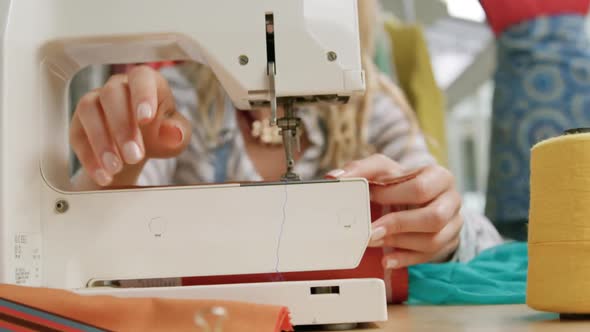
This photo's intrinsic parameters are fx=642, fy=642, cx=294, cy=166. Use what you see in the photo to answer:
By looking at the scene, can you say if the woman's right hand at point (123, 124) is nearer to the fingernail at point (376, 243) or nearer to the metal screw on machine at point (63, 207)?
the metal screw on machine at point (63, 207)

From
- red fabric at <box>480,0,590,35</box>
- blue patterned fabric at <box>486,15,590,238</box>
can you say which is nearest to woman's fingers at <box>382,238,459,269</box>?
blue patterned fabric at <box>486,15,590,238</box>

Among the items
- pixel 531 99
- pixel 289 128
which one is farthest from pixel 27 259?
pixel 531 99

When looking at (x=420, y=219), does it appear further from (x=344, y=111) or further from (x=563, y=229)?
(x=344, y=111)

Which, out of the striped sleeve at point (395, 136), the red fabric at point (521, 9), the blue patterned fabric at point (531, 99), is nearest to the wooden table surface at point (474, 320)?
the striped sleeve at point (395, 136)

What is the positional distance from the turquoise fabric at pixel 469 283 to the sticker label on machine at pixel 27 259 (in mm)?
454

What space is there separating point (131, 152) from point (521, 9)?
110 centimetres

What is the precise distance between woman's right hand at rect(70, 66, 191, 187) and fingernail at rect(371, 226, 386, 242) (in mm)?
250

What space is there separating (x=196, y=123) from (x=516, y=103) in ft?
2.36

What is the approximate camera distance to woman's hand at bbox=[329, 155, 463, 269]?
77cm

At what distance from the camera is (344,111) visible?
4.53ft

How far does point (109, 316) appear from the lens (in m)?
0.53

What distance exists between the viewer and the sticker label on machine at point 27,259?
0.68 m

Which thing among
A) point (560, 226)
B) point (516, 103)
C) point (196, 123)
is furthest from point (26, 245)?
point (516, 103)

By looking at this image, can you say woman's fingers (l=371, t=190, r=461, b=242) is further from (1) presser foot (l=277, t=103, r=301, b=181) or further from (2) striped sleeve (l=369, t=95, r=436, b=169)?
(2) striped sleeve (l=369, t=95, r=436, b=169)
